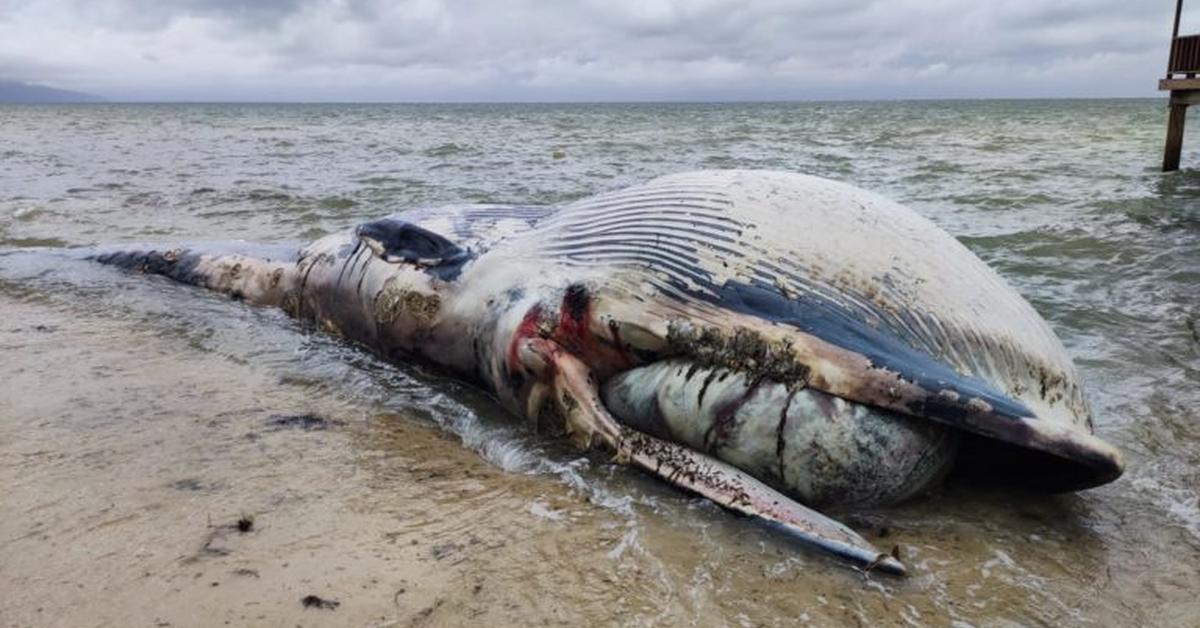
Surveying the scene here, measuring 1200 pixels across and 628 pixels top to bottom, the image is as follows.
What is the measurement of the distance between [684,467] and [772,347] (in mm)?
527

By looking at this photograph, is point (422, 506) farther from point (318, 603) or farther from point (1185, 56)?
point (1185, 56)

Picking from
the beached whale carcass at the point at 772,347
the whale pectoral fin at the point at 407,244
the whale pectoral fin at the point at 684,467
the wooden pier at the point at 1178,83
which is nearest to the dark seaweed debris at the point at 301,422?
the beached whale carcass at the point at 772,347

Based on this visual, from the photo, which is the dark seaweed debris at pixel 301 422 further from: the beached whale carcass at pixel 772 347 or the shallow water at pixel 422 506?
the beached whale carcass at pixel 772 347

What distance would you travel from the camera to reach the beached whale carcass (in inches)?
117

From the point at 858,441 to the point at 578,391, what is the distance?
1.09 m

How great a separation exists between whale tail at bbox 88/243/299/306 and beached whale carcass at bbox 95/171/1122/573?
192cm

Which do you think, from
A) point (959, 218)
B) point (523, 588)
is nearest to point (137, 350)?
point (523, 588)

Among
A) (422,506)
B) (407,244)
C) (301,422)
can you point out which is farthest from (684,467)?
(407,244)

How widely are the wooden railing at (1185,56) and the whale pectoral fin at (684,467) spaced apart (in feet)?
51.6

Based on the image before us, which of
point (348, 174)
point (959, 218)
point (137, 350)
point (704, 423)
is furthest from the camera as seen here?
point (348, 174)

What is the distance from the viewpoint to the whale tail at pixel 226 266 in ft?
18.4

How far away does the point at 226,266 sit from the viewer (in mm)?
6070

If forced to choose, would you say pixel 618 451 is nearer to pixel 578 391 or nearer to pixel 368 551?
pixel 578 391

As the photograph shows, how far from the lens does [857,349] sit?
9.93 ft
